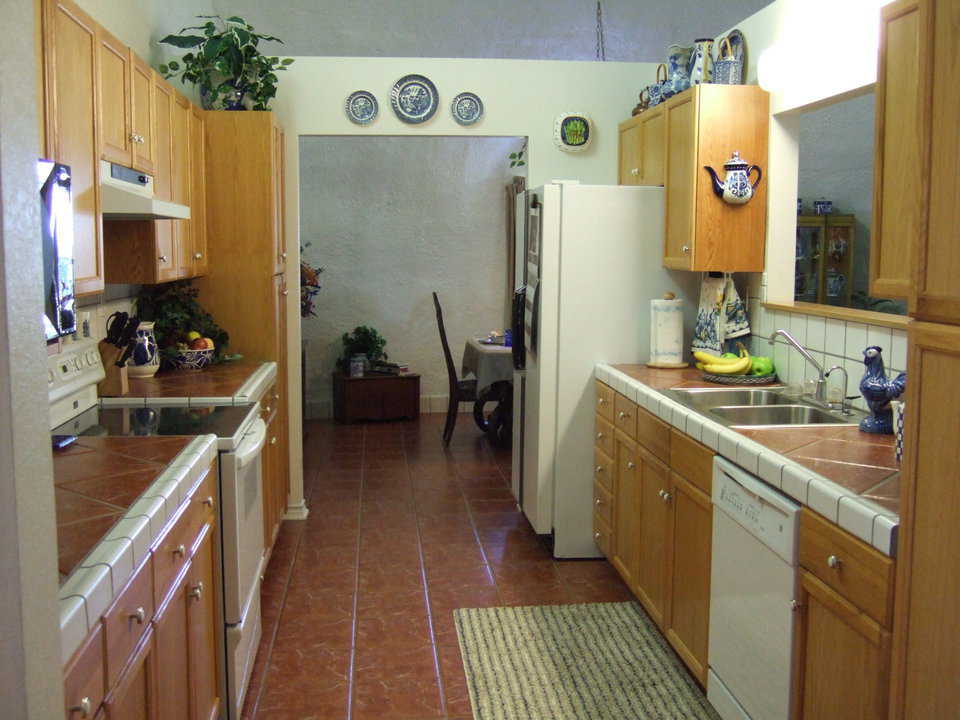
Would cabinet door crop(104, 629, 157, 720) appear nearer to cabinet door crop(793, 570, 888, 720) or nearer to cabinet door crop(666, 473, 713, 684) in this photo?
cabinet door crop(793, 570, 888, 720)

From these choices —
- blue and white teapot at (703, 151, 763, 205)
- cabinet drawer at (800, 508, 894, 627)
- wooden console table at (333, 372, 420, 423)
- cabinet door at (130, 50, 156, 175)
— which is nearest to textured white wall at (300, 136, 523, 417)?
wooden console table at (333, 372, 420, 423)

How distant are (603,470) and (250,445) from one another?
178cm

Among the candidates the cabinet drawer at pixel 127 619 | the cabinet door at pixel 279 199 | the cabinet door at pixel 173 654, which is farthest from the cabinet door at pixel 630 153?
the cabinet drawer at pixel 127 619

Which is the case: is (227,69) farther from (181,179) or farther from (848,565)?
(848,565)

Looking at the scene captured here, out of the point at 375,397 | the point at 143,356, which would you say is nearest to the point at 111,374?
the point at 143,356

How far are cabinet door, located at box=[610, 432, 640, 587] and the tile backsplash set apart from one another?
2.25 feet

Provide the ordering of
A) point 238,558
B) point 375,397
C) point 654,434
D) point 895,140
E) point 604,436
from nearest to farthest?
point 895,140 < point 238,558 < point 654,434 < point 604,436 < point 375,397

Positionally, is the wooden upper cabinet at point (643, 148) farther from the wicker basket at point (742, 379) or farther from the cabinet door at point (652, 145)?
the wicker basket at point (742, 379)

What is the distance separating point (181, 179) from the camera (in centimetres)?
400

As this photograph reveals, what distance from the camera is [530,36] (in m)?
7.20

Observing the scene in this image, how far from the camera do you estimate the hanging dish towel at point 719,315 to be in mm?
4031

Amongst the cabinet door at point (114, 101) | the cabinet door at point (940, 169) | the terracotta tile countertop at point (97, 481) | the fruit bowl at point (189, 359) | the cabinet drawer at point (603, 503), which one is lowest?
the cabinet drawer at point (603, 503)

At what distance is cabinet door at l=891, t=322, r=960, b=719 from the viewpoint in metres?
1.56

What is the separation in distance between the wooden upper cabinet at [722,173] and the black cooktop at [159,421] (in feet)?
6.32
